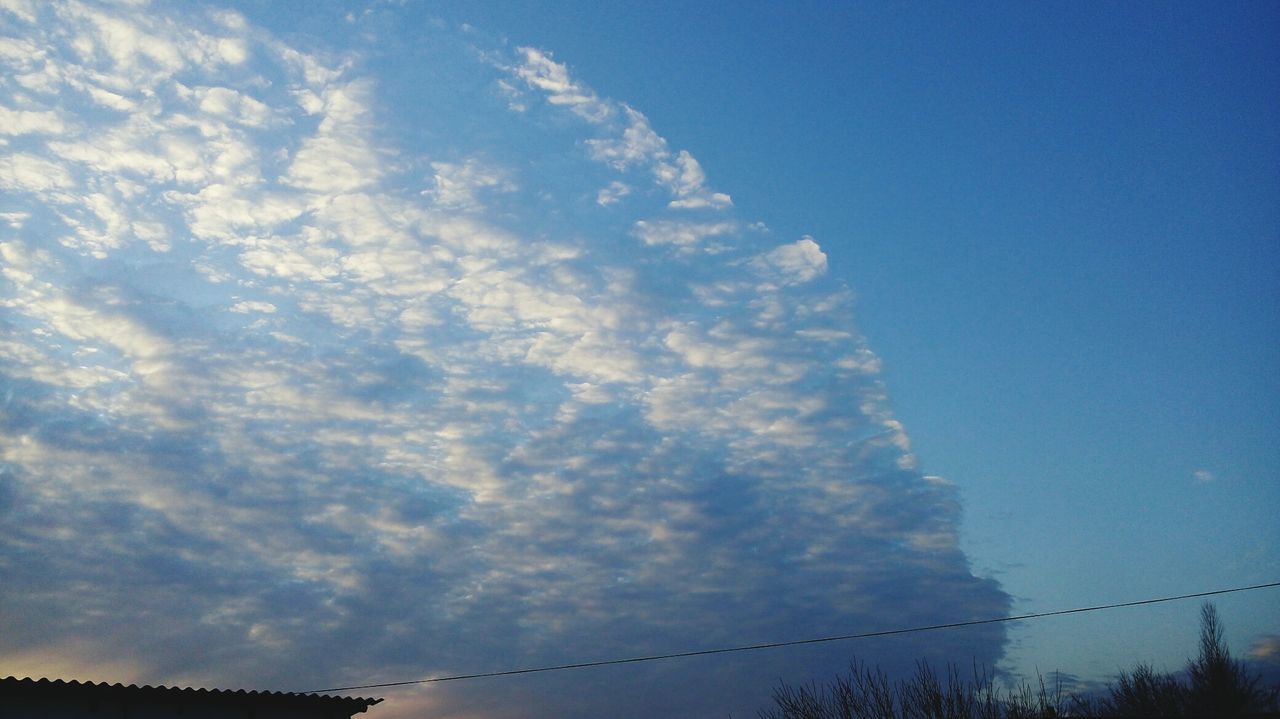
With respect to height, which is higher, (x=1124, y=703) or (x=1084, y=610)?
(x=1084, y=610)

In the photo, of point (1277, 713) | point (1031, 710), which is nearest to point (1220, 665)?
point (1277, 713)

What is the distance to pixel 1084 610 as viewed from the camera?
2961 centimetres

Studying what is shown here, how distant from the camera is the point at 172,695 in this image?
20.0m

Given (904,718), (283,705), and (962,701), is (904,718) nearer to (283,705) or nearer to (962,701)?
(962,701)

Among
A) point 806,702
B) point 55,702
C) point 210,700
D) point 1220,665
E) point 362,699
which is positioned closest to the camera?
point 55,702

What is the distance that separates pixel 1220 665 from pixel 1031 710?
784 inches

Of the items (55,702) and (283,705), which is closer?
(55,702)

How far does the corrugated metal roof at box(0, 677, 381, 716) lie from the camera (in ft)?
60.2

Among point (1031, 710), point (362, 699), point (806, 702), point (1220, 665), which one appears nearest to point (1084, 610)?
point (1031, 710)

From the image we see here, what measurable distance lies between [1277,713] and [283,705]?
30.6 meters

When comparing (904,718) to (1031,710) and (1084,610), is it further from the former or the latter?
(1084,610)

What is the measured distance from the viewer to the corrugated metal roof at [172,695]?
18.4 metres

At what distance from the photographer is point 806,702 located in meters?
32.2

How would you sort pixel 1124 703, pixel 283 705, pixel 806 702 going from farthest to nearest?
pixel 1124 703 < pixel 806 702 < pixel 283 705
